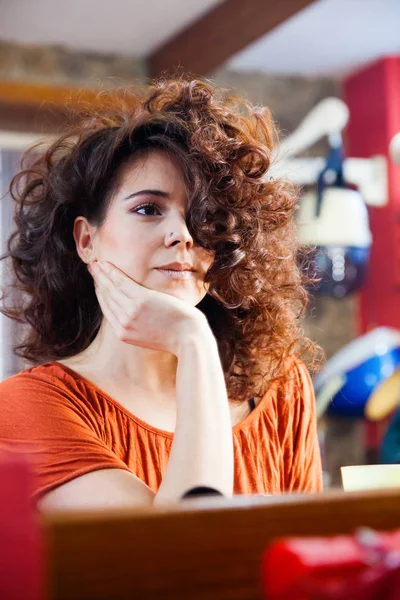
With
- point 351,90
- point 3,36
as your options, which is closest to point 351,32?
point 351,90

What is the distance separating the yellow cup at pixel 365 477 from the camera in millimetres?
938

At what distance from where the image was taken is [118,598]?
17.9 inches

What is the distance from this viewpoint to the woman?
1245 millimetres

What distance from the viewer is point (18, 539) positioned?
0.43 metres

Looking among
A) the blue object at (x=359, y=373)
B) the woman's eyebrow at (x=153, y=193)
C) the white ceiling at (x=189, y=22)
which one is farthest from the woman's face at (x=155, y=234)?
the white ceiling at (x=189, y=22)

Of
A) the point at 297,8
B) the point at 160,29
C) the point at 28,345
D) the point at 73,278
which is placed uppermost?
the point at 160,29

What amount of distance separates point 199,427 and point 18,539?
2.01 ft

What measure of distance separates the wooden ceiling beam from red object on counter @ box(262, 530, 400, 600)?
9.73 feet

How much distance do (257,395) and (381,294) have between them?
304 centimetres

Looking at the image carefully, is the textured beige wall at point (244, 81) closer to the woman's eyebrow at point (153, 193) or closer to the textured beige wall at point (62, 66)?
the textured beige wall at point (62, 66)

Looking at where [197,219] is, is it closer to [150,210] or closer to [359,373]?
[150,210]

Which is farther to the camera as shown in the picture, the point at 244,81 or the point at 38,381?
the point at 244,81

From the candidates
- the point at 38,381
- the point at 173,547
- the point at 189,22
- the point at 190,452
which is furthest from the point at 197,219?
the point at 189,22

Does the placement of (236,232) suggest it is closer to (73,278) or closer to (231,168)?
(231,168)
